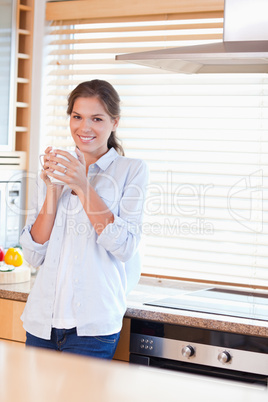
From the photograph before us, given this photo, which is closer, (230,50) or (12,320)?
(230,50)

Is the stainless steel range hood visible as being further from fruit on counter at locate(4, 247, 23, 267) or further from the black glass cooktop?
fruit on counter at locate(4, 247, 23, 267)

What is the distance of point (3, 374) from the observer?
601mm

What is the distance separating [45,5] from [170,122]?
2.69 ft

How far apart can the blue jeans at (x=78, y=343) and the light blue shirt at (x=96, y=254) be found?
24mm

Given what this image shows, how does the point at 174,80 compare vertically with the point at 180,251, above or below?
above

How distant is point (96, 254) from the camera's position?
191 centimetres

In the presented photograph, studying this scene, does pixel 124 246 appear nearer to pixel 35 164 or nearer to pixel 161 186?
pixel 161 186

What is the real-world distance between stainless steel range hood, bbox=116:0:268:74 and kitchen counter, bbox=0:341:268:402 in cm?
109

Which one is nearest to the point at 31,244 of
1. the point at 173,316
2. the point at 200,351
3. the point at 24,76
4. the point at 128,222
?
the point at 128,222

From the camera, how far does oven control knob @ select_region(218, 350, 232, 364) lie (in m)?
1.96

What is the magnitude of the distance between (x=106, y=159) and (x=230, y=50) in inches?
24.6

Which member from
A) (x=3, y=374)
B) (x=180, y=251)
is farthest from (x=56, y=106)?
(x=3, y=374)

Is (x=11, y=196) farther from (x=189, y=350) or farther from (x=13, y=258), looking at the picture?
(x=189, y=350)

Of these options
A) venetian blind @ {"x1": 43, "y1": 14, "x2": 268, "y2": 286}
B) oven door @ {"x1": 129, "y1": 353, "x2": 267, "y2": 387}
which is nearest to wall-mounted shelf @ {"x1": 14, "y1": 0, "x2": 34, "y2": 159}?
venetian blind @ {"x1": 43, "y1": 14, "x2": 268, "y2": 286}
